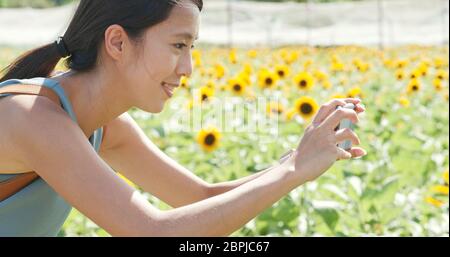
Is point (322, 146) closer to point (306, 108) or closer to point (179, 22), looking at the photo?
point (179, 22)

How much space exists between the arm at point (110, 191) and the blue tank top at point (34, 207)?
86mm

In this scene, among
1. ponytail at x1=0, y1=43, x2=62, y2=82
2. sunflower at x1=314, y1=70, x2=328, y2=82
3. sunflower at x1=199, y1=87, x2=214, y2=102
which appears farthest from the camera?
sunflower at x1=314, y1=70, x2=328, y2=82

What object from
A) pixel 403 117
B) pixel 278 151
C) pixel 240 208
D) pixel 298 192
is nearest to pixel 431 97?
pixel 403 117

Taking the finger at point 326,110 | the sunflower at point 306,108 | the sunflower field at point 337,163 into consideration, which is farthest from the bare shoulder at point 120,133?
the sunflower at point 306,108

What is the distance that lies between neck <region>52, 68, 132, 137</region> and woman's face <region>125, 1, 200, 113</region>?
75mm

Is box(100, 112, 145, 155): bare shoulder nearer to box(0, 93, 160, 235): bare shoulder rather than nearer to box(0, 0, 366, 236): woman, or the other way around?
box(0, 0, 366, 236): woman

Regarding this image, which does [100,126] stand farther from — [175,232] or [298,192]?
[298,192]

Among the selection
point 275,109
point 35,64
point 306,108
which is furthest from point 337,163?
point 35,64

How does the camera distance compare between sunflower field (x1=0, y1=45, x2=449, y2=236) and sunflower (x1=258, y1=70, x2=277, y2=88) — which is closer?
sunflower field (x1=0, y1=45, x2=449, y2=236)

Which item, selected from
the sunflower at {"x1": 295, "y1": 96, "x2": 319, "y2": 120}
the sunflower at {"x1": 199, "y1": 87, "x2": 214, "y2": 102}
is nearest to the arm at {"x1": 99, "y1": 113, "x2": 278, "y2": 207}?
the sunflower at {"x1": 295, "y1": 96, "x2": 319, "y2": 120}

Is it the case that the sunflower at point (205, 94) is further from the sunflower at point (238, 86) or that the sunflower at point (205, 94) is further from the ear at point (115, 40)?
the ear at point (115, 40)

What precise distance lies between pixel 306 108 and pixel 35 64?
7.91ft

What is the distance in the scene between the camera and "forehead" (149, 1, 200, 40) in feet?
5.30

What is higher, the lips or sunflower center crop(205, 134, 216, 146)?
the lips
